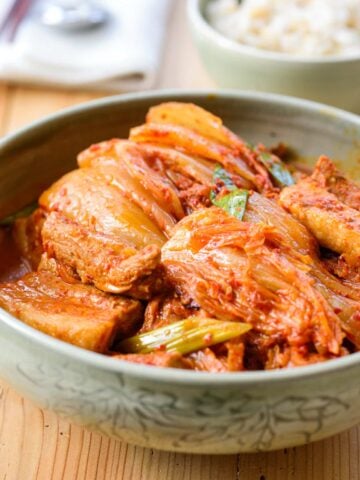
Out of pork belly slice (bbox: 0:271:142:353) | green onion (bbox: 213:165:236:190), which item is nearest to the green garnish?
green onion (bbox: 213:165:236:190)

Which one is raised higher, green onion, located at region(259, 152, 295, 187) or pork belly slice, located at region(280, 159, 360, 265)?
pork belly slice, located at region(280, 159, 360, 265)

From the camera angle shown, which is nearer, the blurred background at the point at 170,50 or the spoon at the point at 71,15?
the blurred background at the point at 170,50

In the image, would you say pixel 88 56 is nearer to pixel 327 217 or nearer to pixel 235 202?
pixel 235 202

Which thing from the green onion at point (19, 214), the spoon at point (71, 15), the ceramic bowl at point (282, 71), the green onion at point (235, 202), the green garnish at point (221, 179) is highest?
the green onion at point (235, 202)

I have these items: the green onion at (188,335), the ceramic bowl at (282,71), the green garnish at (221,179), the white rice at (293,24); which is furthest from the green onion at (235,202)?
the white rice at (293,24)

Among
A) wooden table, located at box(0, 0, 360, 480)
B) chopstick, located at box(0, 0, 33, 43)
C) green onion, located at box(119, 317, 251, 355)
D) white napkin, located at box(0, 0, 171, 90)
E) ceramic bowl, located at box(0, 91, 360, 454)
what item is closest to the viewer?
ceramic bowl, located at box(0, 91, 360, 454)

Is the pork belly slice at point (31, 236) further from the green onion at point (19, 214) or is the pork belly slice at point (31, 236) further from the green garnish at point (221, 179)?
the green garnish at point (221, 179)

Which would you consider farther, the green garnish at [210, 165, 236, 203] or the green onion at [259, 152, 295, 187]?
the green onion at [259, 152, 295, 187]

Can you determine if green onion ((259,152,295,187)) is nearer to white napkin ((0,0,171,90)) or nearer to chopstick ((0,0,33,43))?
white napkin ((0,0,171,90))

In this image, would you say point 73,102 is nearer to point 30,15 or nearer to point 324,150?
point 30,15
